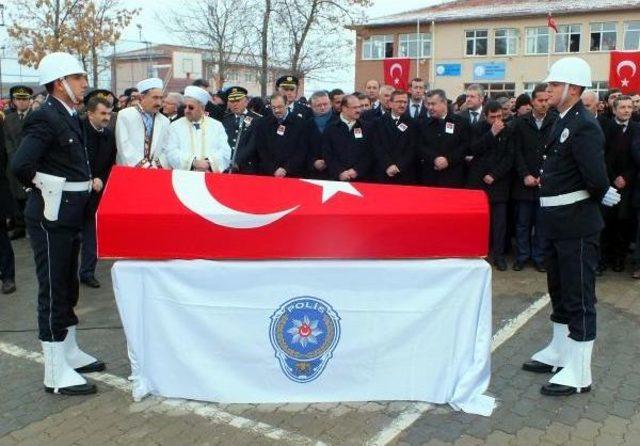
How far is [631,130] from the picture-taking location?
6621 mm

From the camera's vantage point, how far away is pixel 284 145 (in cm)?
694

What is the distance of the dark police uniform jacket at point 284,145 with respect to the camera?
6941mm

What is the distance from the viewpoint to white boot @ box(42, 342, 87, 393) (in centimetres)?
384

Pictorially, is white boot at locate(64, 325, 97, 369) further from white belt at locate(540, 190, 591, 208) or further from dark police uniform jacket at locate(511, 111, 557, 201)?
dark police uniform jacket at locate(511, 111, 557, 201)

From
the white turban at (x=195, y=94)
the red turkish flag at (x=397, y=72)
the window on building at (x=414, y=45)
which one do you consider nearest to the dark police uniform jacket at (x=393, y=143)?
the white turban at (x=195, y=94)

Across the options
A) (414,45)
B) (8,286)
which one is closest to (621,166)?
(8,286)

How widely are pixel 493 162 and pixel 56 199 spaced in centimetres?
483

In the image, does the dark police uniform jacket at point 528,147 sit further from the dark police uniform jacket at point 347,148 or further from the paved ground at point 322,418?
the paved ground at point 322,418

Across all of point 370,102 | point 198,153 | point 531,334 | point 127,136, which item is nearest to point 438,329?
point 531,334

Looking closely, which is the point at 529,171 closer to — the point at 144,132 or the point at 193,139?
the point at 193,139

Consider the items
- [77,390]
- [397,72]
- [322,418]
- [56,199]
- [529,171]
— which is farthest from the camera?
[397,72]

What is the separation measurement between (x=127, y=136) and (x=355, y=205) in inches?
129

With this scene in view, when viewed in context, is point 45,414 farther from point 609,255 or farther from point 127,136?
point 609,255

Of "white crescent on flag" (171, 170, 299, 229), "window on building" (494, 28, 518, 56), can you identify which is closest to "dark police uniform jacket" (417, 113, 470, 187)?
"white crescent on flag" (171, 170, 299, 229)
